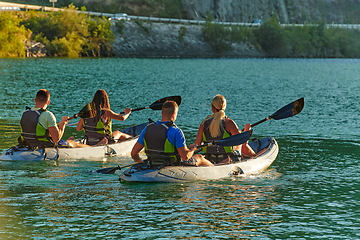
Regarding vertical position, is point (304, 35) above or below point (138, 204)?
above

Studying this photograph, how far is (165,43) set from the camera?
116750 millimetres

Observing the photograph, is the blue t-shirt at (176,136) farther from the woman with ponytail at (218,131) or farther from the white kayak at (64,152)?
the white kayak at (64,152)

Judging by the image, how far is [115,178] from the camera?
36.7 feet

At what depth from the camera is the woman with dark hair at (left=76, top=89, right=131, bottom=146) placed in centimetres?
1315

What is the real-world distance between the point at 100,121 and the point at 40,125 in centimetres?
192

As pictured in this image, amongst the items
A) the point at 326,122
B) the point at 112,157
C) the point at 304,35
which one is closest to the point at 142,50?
the point at 304,35

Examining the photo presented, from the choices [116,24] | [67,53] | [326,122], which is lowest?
[326,122]

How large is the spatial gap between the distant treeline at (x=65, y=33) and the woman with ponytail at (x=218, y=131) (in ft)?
244

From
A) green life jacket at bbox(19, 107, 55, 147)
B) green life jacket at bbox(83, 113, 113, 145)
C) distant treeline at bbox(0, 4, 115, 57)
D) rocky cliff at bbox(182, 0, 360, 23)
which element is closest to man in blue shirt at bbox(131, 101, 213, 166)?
green life jacket at bbox(19, 107, 55, 147)

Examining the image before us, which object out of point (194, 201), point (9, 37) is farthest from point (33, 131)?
point (9, 37)

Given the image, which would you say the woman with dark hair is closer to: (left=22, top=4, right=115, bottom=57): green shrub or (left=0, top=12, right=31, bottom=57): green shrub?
(left=0, top=12, right=31, bottom=57): green shrub

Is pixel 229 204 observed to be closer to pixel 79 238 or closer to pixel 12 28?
pixel 79 238

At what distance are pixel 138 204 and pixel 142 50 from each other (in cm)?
10385

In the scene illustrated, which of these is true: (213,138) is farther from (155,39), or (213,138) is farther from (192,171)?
(155,39)
